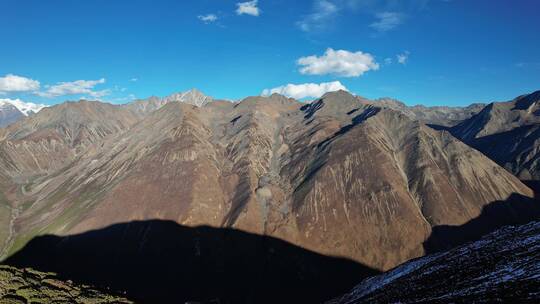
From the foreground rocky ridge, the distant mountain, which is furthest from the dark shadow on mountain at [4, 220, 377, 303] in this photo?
the foreground rocky ridge

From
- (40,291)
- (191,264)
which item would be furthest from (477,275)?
(191,264)

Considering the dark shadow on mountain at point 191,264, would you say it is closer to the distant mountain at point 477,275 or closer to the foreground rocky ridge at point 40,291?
the distant mountain at point 477,275

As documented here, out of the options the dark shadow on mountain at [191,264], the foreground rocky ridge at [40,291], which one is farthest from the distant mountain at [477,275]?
the dark shadow on mountain at [191,264]

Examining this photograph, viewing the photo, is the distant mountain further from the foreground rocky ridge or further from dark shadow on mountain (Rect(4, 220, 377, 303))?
dark shadow on mountain (Rect(4, 220, 377, 303))

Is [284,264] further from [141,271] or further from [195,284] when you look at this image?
[141,271]

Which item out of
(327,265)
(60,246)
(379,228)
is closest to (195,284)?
(327,265)

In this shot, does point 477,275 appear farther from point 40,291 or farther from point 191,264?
point 191,264
